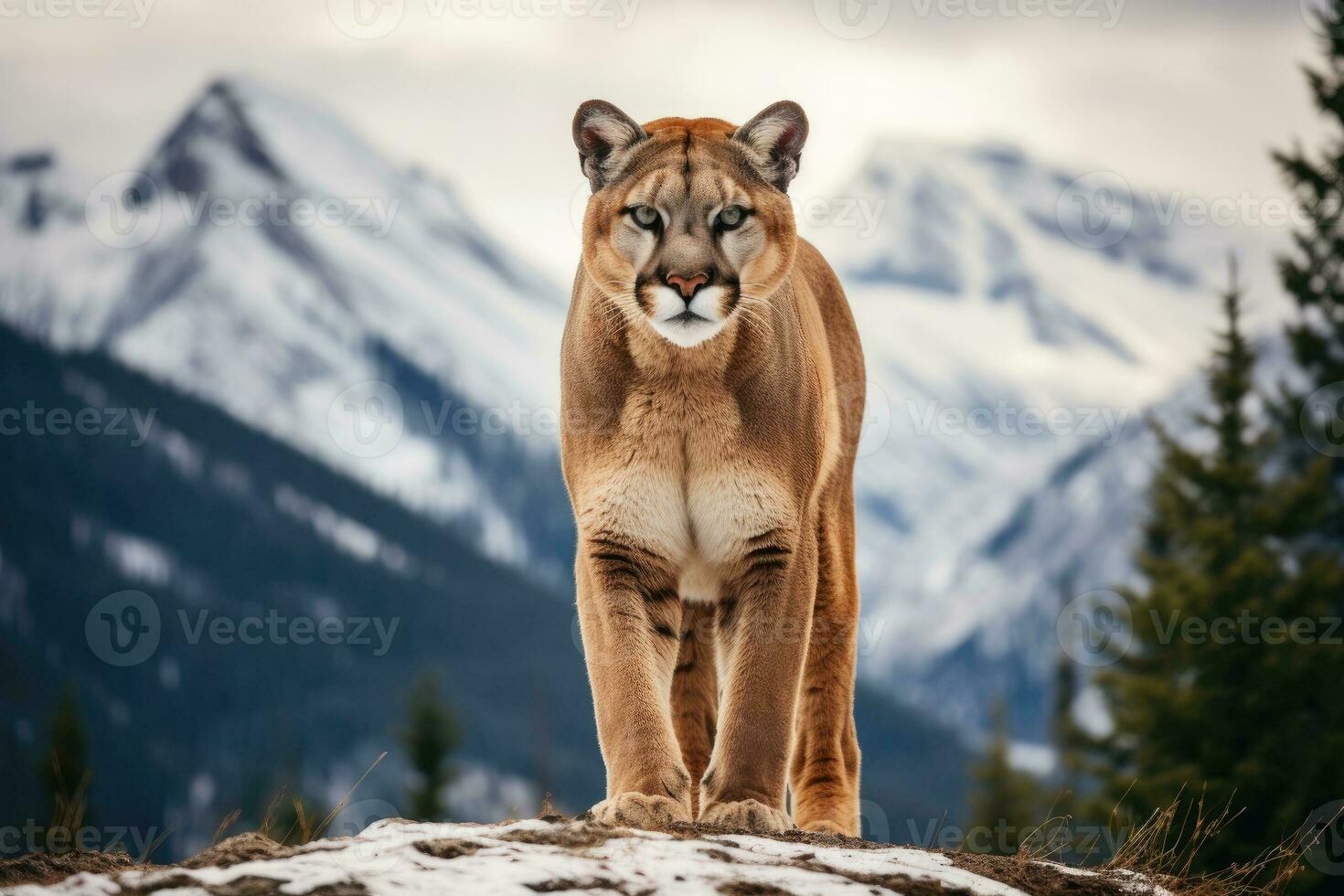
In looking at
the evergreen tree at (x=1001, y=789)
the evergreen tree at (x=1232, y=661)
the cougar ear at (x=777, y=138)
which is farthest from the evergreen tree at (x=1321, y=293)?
the cougar ear at (x=777, y=138)

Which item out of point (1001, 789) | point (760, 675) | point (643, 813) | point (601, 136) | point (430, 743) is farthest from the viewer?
point (430, 743)

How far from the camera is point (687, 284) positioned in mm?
8492

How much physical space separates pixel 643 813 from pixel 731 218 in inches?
128

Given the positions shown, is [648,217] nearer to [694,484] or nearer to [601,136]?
[601,136]

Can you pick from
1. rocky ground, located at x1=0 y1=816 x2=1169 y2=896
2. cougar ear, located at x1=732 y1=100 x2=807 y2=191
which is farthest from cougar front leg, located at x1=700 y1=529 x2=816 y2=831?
cougar ear, located at x1=732 y1=100 x2=807 y2=191

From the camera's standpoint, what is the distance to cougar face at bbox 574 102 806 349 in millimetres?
8594

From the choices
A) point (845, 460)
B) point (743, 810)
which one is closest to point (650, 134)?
point (845, 460)

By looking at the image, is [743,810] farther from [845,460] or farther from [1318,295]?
[1318,295]

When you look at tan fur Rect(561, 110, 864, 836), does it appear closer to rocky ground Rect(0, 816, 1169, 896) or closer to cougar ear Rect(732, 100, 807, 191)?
cougar ear Rect(732, 100, 807, 191)

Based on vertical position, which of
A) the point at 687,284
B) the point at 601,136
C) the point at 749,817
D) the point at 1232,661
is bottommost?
the point at 749,817

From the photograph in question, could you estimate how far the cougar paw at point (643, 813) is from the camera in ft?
26.7

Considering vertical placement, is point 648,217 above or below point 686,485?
above

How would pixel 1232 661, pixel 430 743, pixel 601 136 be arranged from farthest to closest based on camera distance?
pixel 430 743, pixel 1232 661, pixel 601 136

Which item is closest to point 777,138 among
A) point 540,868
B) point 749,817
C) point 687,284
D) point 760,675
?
point 687,284
